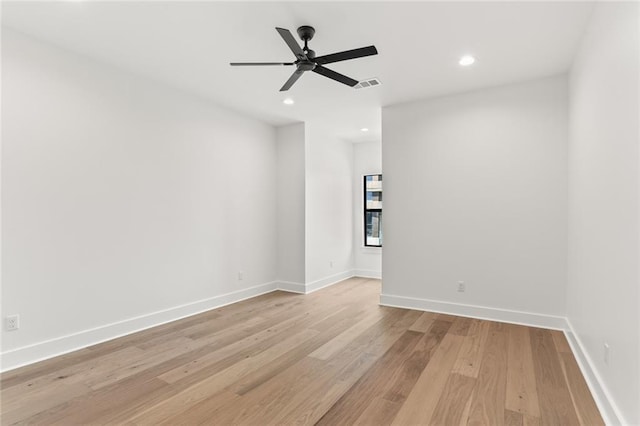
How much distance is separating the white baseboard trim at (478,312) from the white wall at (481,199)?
0.05ft

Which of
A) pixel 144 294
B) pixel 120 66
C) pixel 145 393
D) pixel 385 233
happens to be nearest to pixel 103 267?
pixel 144 294

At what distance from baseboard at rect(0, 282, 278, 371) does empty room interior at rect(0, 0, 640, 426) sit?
2cm

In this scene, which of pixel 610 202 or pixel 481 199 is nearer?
pixel 610 202

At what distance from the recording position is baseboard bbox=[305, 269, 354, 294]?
18.0ft

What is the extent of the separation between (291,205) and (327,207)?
84 centimetres

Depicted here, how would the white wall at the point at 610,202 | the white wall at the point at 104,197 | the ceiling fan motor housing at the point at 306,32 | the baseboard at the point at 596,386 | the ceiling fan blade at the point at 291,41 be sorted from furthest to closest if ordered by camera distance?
the white wall at the point at 104,197 → the ceiling fan motor housing at the point at 306,32 → the ceiling fan blade at the point at 291,41 → the baseboard at the point at 596,386 → the white wall at the point at 610,202

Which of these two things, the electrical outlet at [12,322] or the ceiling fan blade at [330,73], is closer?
the electrical outlet at [12,322]

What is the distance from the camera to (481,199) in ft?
13.2

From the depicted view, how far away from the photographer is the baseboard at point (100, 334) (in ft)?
8.98

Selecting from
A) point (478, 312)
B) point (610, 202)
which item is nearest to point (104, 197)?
point (610, 202)

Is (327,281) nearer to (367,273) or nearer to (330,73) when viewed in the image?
(367,273)

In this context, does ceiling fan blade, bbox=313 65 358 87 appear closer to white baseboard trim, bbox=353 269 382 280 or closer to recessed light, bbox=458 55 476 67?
recessed light, bbox=458 55 476 67

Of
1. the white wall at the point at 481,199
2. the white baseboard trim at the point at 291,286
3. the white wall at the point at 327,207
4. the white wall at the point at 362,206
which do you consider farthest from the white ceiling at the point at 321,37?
the white baseboard trim at the point at 291,286

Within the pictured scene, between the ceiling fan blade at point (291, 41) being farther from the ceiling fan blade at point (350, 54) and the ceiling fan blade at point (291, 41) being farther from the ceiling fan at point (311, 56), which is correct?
the ceiling fan blade at point (350, 54)
